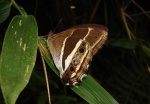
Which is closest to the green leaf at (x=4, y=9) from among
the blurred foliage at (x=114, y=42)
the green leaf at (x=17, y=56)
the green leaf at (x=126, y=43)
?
the green leaf at (x=17, y=56)

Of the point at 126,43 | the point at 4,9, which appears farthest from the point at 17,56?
the point at 126,43

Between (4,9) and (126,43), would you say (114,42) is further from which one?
(4,9)

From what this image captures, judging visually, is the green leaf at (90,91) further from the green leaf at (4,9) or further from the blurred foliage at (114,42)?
the blurred foliage at (114,42)

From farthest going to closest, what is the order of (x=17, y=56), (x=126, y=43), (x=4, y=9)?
(x=126, y=43), (x=4, y=9), (x=17, y=56)

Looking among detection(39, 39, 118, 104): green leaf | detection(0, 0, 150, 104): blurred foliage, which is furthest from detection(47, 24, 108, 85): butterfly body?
detection(0, 0, 150, 104): blurred foliage

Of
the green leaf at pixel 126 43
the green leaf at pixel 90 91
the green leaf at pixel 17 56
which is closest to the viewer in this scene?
the green leaf at pixel 17 56

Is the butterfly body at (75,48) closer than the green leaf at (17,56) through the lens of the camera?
No
